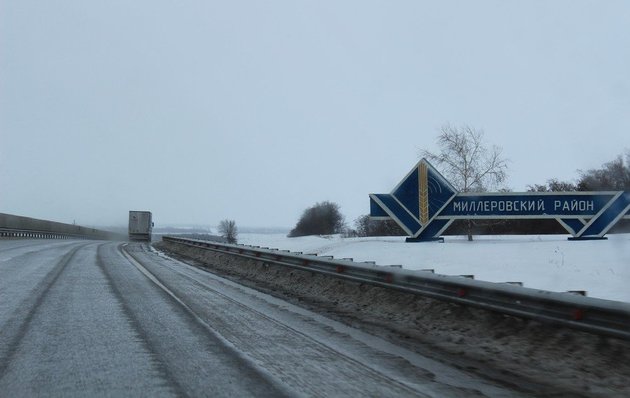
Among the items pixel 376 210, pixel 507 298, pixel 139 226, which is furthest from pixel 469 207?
pixel 139 226


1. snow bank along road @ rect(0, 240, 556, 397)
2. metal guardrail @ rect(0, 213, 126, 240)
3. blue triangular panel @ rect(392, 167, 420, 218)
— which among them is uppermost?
blue triangular panel @ rect(392, 167, 420, 218)

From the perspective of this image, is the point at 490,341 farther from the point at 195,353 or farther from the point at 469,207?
the point at 469,207

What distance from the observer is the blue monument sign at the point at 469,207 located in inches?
1155

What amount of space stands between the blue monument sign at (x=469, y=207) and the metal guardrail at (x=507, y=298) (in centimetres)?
1737

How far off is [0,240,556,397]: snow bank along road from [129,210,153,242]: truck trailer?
51.2m

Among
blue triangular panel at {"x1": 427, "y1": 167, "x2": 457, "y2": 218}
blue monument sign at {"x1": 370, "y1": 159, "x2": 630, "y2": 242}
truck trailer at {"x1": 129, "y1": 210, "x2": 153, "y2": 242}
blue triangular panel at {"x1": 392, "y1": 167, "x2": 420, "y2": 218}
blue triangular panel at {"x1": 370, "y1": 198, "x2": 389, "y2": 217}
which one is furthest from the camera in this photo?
truck trailer at {"x1": 129, "y1": 210, "x2": 153, "y2": 242}

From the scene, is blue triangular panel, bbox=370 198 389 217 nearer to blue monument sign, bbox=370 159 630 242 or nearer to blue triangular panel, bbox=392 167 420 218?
blue monument sign, bbox=370 159 630 242

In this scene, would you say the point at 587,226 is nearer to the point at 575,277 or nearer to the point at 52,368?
the point at 575,277

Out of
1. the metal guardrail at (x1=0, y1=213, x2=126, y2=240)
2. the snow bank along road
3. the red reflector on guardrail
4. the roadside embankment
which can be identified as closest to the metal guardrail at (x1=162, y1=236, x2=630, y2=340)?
the red reflector on guardrail

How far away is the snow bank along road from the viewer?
5.44 m

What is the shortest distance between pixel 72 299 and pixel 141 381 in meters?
6.56

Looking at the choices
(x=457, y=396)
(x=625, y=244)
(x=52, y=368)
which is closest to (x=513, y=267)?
(x=625, y=244)

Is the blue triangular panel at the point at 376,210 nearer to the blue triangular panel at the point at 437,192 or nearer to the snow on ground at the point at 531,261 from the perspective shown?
the snow on ground at the point at 531,261

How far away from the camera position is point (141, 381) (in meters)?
5.53
